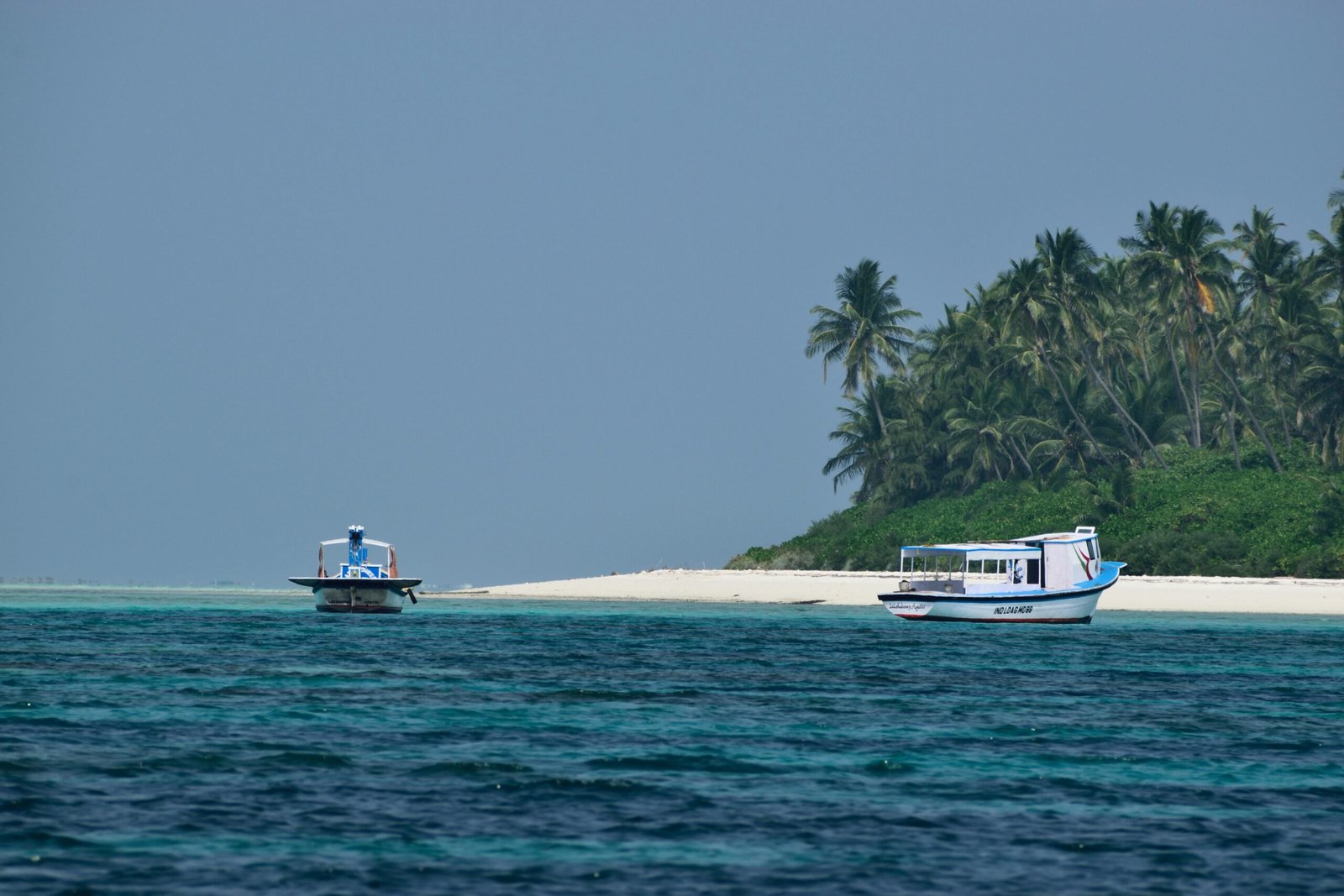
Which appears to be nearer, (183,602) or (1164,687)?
(1164,687)

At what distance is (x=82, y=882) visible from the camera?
11.8 metres

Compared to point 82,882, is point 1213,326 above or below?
above

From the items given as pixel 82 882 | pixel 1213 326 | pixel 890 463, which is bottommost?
pixel 82 882

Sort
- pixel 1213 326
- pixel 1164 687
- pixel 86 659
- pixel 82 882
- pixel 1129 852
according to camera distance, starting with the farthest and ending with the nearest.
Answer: pixel 1213 326, pixel 86 659, pixel 1164 687, pixel 1129 852, pixel 82 882

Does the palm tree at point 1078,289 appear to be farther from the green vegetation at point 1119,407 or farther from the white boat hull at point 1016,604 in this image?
the white boat hull at point 1016,604

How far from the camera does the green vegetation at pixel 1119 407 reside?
77.4 m

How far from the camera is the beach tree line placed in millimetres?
85625

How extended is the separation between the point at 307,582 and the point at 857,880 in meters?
52.6

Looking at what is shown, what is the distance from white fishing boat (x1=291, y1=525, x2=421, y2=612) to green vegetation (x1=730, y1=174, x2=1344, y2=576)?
114ft

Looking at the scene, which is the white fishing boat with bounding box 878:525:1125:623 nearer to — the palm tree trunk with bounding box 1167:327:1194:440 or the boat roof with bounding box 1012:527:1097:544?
the boat roof with bounding box 1012:527:1097:544

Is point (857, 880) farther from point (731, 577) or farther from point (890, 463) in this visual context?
point (890, 463)

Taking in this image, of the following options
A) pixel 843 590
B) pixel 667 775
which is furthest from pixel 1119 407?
pixel 667 775

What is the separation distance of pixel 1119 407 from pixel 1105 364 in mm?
9006

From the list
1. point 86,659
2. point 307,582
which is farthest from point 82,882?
point 307,582
